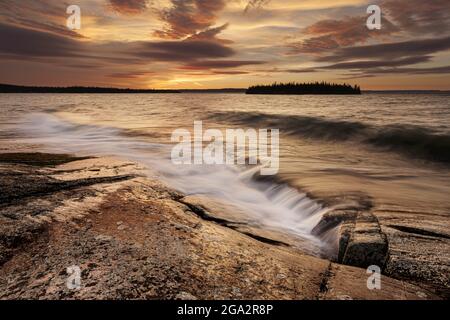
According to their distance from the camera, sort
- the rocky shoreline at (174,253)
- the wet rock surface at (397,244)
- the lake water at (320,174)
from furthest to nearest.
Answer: the lake water at (320,174) < the wet rock surface at (397,244) < the rocky shoreline at (174,253)

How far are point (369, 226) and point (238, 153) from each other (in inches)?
312

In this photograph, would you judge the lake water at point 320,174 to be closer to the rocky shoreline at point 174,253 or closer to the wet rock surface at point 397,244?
the wet rock surface at point 397,244

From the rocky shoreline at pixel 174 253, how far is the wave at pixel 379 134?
946cm

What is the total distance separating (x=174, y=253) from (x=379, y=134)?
607 inches

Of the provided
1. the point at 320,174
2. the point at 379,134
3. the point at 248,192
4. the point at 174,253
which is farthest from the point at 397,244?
the point at 379,134

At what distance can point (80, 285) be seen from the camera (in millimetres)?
2398

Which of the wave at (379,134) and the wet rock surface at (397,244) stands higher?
the wave at (379,134)

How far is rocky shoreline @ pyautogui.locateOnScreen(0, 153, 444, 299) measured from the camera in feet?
8.19

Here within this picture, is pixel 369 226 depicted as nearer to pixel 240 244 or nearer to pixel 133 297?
pixel 240 244

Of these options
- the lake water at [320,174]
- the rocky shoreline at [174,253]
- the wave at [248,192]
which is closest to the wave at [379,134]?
the lake water at [320,174]

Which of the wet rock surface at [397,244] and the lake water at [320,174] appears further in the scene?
the lake water at [320,174]

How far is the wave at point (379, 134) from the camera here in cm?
1256

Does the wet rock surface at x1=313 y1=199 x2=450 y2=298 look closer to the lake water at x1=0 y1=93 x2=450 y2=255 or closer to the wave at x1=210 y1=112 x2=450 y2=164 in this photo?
the lake water at x1=0 y1=93 x2=450 y2=255

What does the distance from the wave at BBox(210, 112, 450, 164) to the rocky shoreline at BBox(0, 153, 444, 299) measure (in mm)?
9457
